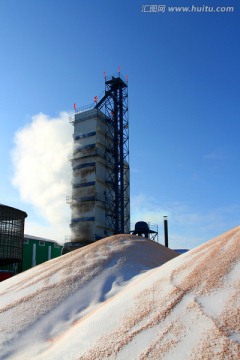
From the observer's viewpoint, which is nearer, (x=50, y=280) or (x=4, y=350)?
(x=4, y=350)

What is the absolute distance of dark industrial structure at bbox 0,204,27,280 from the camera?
39000 millimetres

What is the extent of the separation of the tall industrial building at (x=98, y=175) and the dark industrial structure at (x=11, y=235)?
7083mm

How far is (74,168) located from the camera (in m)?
45.6

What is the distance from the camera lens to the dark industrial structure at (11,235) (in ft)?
128

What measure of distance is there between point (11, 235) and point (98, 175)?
13.8 metres

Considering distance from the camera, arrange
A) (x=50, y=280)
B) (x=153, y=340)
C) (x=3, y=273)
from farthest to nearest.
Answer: (x=3, y=273)
(x=50, y=280)
(x=153, y=340)

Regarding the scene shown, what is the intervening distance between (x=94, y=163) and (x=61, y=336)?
3693 centimetres

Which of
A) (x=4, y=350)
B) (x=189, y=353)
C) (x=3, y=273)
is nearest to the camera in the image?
(x=189, y=353)

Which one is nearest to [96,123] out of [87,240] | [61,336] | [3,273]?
[87,240]

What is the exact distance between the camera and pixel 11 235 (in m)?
39.8

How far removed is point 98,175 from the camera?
44.2m

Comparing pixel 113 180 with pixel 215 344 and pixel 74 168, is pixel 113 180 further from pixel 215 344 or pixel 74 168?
pixel 215 344

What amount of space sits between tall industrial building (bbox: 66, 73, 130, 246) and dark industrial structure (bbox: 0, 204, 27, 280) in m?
7.08

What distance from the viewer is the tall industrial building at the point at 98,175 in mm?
43312
